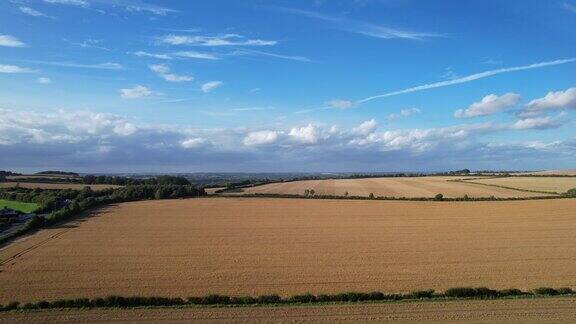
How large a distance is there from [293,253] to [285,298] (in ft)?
32.3

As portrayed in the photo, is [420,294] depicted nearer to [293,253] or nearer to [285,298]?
[285,298]

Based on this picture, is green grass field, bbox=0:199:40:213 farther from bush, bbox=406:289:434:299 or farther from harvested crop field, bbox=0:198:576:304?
bush, bbox=406:289:434:299

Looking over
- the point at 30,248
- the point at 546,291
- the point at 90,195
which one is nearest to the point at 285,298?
the point at 546,291

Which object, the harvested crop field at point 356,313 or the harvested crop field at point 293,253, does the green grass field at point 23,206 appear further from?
the harvested crop field at point 356,313

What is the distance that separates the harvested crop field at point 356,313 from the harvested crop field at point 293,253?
232 centimetres

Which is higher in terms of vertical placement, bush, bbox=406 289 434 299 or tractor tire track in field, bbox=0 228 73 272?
tractor tire track in field, bbox=0 228 73 272

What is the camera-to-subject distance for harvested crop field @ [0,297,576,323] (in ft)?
60.7

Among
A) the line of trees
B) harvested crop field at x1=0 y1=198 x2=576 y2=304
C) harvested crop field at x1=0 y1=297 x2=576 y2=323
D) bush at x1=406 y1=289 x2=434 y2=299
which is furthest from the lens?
harvested crop field at x1=0 y1=198 x2=576 y2=304

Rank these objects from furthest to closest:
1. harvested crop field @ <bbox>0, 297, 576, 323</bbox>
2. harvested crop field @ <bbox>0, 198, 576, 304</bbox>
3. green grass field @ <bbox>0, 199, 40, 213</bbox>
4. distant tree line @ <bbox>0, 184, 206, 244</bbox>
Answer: green grass field @ <bbox>0, 199, 40, 213</bbox> < distant tree line @ <bbox>0, 184, 206, 244</bbox> < harvested crop field @ <bbox>0, 198, 576, 304</bbox> < harvested crop field @ <bbox>0, 297, 576, 323</bbox>

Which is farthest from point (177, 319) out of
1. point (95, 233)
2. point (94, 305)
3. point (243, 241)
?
point (95, 233)

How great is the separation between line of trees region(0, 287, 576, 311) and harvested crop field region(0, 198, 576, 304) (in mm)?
1240

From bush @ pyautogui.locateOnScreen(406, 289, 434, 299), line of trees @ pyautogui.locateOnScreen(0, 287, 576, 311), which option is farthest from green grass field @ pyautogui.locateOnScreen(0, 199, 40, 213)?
bush @ pyautogui.locateOnScreen(406, 289, 434, 299)

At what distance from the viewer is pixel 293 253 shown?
31.1m

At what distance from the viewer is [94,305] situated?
20375 mm
